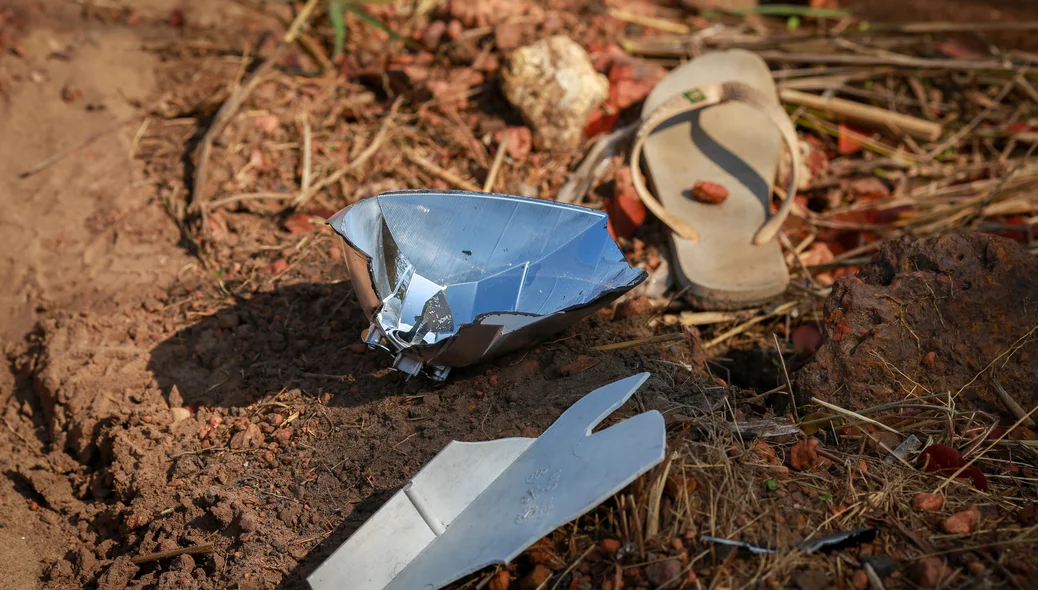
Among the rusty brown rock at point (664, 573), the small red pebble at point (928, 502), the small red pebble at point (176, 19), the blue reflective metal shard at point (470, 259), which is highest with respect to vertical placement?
the small red pebble at point (176, 19)

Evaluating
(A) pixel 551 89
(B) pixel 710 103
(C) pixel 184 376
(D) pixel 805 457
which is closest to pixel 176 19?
(A) pixel 551 89

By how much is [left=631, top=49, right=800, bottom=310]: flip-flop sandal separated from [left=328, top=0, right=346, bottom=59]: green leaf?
5.23 ft

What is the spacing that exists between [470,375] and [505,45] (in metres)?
2.01

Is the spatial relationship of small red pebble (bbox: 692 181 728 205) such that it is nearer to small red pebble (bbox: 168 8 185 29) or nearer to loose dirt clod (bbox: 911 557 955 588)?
loose dirt clod (bbox: 911 557 955 588)

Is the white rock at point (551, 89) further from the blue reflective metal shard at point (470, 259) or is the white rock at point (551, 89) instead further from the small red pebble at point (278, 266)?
the small red pebble at point (278, 266)

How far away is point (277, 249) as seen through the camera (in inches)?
121

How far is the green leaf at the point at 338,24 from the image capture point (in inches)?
154

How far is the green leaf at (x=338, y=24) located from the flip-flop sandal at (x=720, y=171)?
5.23ft

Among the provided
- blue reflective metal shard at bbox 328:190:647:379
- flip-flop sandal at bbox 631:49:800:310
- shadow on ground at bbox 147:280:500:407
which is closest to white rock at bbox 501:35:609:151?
flip-flop sandal at bbox 631:49:800:310

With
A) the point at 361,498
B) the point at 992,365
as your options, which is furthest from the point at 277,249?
the point at 992,365

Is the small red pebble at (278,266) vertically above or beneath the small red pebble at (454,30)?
beneath

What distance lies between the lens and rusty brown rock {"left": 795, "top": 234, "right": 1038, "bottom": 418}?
2.26 meters

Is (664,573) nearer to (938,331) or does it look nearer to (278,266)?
(938,331)

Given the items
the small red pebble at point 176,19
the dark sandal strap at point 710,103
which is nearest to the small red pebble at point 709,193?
the dark sandal strap at point 710,103
